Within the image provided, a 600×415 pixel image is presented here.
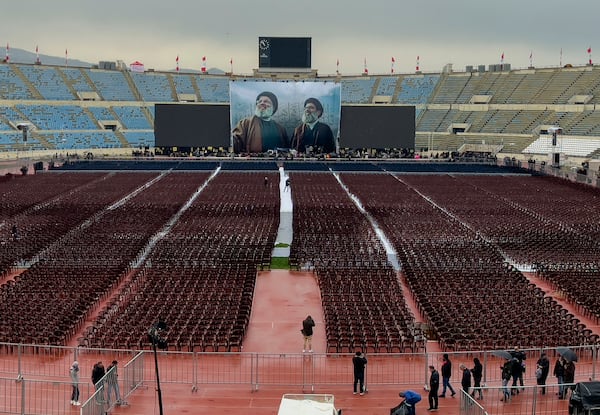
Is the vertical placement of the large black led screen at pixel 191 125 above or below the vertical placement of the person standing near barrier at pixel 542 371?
above

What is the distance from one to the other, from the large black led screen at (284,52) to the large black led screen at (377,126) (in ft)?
44.9

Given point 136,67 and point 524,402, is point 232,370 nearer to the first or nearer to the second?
point 524,402

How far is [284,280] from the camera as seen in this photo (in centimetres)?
2722

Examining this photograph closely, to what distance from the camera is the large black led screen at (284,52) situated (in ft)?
341

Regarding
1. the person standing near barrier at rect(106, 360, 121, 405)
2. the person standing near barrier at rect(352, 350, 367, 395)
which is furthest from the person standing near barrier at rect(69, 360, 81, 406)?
the person standing near barrier at rect(352, 350, 367, 395)

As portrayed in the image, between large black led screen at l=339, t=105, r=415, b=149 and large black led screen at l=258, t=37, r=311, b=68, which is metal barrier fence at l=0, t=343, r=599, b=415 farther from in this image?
large black led screen at l=258, t=37, r=311, b=68

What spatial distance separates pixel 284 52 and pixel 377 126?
2030cm

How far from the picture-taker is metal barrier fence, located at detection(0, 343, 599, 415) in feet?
51.1

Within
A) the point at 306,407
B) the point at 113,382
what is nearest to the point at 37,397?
the point at 113,382

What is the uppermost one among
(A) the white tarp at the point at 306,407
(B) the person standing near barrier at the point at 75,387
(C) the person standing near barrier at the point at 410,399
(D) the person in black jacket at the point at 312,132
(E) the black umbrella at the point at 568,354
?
(D) the person in black jacket at the point at 312,132

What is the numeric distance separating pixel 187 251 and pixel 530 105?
82.6 metres

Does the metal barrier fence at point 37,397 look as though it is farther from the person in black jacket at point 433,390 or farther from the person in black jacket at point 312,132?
the person in black jacket at point 312,132

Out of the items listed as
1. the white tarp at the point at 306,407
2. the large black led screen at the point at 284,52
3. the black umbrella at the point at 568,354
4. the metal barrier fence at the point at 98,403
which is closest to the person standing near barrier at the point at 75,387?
the metal barrier fence at the point at 98,403

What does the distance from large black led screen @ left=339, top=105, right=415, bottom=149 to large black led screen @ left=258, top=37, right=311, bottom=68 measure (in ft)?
44.9
